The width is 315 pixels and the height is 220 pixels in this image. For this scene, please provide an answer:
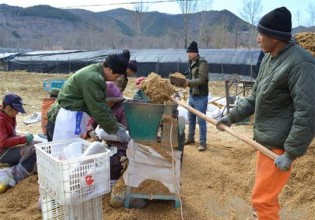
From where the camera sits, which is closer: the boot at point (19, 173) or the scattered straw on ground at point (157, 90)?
the scattered straw on ground at point (157, 90)

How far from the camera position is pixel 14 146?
3979mm

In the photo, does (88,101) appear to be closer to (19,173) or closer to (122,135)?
(122,135)

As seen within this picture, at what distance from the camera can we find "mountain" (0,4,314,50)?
40781mm

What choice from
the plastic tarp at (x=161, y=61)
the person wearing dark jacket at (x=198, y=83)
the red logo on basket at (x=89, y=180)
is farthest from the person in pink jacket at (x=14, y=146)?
the plastic tarp at (x=161, y=61)

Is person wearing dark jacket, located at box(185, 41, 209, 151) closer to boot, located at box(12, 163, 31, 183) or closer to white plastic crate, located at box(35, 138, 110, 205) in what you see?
boot, located at box(12, 163, 31, 183)

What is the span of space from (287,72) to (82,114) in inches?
73.8

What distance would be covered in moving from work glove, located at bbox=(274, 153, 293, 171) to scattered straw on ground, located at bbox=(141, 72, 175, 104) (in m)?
1.31

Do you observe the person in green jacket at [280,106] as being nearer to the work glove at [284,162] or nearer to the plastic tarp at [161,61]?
the work glove at [284,162]

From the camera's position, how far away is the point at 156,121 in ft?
10.3

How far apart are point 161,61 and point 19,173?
11903 millimetres

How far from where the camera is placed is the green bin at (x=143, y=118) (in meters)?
3.09

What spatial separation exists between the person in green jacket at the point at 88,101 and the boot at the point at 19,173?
891mm

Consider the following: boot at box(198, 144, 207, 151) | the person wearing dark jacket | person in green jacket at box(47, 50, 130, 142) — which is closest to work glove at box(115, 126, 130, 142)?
person in green jacket at box(47, 50, 130, 142)

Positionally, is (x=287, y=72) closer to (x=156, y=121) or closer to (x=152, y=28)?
(x=156, y=121)
